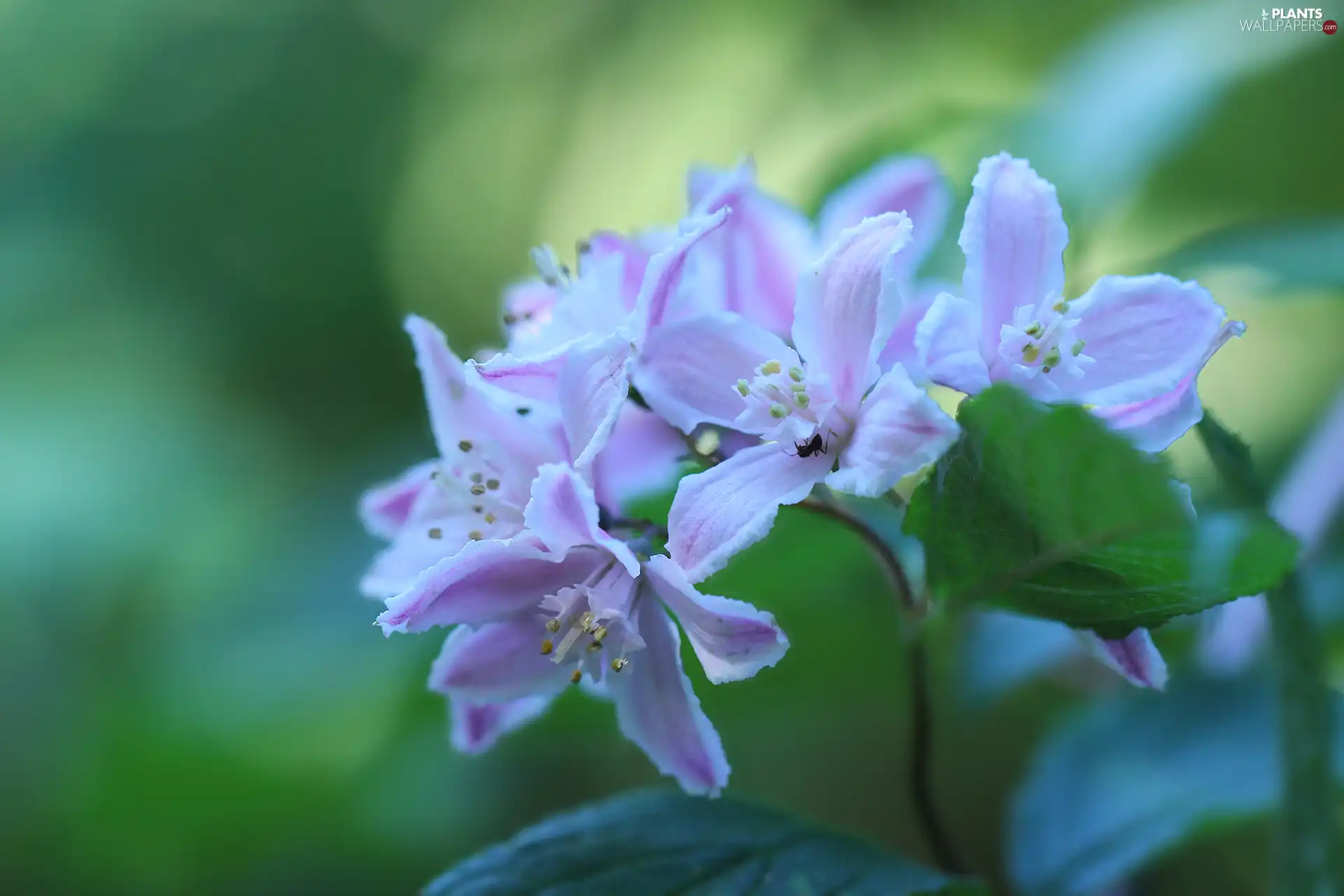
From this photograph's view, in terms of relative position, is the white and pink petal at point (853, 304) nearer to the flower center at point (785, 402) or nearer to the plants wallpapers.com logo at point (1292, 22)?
the flower center at point (785, 402)

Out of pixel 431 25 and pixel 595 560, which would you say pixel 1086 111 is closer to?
pixel 595 560

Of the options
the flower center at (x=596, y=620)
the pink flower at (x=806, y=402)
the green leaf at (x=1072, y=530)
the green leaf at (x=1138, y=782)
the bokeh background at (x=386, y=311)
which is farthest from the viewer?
the bokeh background at (x=386, y=311)

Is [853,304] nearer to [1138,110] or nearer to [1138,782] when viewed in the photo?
[1138,782]

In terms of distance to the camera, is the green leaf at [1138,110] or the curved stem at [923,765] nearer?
the curved stem at [923,765]

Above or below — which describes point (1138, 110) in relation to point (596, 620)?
above

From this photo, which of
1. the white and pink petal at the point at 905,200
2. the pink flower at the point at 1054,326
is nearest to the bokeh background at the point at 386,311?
the white and pink petal at the point at 905,200

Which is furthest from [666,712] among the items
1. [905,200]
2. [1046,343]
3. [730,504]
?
[905,200]
